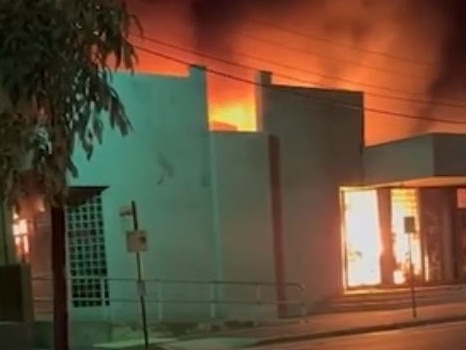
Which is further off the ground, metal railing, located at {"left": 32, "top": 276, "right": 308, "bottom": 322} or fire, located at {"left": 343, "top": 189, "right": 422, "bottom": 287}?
fire, located at {"left": 343, "top": 189, "right": 422, "bottom": 287}

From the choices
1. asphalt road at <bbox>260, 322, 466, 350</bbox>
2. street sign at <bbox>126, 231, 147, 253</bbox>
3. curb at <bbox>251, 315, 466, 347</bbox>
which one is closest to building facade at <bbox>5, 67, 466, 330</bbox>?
curb at <bbox>251, 315, 466, 347</bbox>

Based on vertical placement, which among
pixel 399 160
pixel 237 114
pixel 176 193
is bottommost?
pixel 176 193

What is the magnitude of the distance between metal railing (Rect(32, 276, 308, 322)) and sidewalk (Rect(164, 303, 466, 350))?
4.67 feet

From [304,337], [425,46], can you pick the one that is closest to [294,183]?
[304,337]

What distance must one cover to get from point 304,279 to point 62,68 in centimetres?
2070

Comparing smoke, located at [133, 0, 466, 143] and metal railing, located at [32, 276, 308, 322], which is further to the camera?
smoke, located at [133, 0, 466, 143]

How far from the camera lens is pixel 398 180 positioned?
26.6m

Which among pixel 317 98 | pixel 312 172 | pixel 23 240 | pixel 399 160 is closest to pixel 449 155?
pixel 399 160

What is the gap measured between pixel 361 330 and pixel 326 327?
1057 millimetres

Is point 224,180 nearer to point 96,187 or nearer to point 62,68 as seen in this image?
point 96,187

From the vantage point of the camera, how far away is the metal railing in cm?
2395

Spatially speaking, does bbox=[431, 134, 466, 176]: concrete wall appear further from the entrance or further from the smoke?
the smoke

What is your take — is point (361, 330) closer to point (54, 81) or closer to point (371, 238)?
point (371, 238)

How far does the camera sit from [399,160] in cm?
2652
